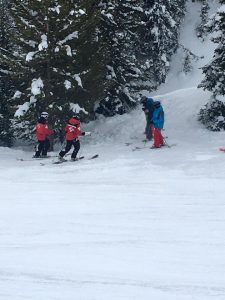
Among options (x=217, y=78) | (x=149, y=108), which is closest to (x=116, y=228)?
(x=149, y=108)

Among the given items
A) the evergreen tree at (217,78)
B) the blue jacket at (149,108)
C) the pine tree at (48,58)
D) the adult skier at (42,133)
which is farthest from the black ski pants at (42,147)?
the evergreen tree at (217,78)

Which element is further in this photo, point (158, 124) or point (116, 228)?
point (158, 124)

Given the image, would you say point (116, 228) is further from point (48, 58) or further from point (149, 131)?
point (48, 58)

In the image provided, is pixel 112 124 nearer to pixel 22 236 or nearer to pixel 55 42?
pixel 55 42

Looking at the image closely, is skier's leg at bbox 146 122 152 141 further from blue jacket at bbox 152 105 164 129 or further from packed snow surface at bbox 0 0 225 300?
packed snow surface at bbox 0 0 225 300

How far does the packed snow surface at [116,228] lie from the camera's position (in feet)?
17.6

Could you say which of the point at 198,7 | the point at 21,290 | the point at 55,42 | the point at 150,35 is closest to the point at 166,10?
the point at 150,35

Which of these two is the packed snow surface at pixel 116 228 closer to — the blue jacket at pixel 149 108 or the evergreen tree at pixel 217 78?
the blue jacket at pixel 149 108

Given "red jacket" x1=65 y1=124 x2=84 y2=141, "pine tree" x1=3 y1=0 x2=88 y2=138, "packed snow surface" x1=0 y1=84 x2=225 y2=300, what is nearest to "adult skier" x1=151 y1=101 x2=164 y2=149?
"packed snow surface" x1=0 y1=84 x2=225 y2=300

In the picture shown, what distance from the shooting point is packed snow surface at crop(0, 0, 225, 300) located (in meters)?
5.35

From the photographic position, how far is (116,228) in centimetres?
749

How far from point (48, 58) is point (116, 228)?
1251 centimetres

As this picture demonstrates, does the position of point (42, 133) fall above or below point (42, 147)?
above

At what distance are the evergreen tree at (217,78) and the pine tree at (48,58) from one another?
541cm
